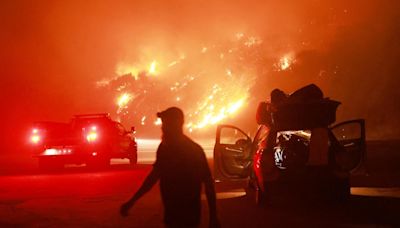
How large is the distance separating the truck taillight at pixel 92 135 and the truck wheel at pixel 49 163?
1.21 m

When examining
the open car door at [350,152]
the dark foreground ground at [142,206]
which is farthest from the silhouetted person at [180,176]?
the open car door at [350,152]

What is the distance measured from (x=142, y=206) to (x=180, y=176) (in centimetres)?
562

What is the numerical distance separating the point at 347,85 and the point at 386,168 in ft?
94.2

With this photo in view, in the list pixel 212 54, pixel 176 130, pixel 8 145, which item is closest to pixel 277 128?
pixel 176 130

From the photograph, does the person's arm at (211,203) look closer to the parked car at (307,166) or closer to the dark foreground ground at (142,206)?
the dark foreground ground at (142,206)

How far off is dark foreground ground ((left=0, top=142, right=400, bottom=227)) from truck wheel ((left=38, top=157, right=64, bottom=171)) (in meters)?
2.07

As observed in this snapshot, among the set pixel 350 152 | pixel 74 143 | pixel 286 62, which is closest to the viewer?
pixel 350 152

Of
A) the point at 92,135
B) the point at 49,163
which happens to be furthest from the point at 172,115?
the point at 49,163

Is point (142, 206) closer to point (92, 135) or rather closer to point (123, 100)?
point (92, 135)

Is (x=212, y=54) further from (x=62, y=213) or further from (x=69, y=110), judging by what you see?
(x=62, y=213)

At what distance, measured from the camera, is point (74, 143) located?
16.9 meters

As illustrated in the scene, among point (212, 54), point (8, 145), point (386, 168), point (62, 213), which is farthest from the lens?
point (212, 54)

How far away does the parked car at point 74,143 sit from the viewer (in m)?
16.8

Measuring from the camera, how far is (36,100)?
4316 cm
